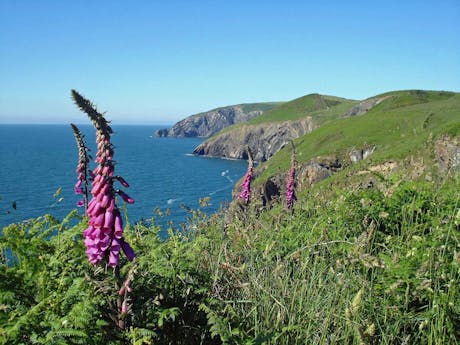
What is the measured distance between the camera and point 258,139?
169 metres

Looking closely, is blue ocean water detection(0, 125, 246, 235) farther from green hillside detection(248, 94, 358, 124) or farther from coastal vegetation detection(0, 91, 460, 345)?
green hillside detection(248, 94, 358, 124)

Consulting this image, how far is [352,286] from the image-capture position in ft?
13.5

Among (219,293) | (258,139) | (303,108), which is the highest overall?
(303,108)

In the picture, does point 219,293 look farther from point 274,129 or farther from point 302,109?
point 302,109

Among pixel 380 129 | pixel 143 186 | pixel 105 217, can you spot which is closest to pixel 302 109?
pixel 380 129

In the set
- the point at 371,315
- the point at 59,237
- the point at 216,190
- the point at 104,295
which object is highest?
the point at 59,237

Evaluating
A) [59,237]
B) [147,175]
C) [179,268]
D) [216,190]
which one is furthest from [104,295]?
[147,175]

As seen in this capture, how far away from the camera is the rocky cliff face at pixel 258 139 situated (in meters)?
154

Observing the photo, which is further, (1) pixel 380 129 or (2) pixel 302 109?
(2) pixel 302 109

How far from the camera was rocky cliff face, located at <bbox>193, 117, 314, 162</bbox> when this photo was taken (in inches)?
6053

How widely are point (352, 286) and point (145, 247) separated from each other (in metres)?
2.47

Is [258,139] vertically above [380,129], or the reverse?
[380,129]

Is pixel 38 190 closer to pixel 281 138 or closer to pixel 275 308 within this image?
pixel 275 308

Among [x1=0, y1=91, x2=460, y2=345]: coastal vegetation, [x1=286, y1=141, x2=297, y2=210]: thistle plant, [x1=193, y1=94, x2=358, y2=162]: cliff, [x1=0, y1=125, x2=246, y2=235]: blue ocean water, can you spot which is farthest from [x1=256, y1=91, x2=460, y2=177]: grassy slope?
[x1=193, y1=94, x2=358, y2=162]: cliff
